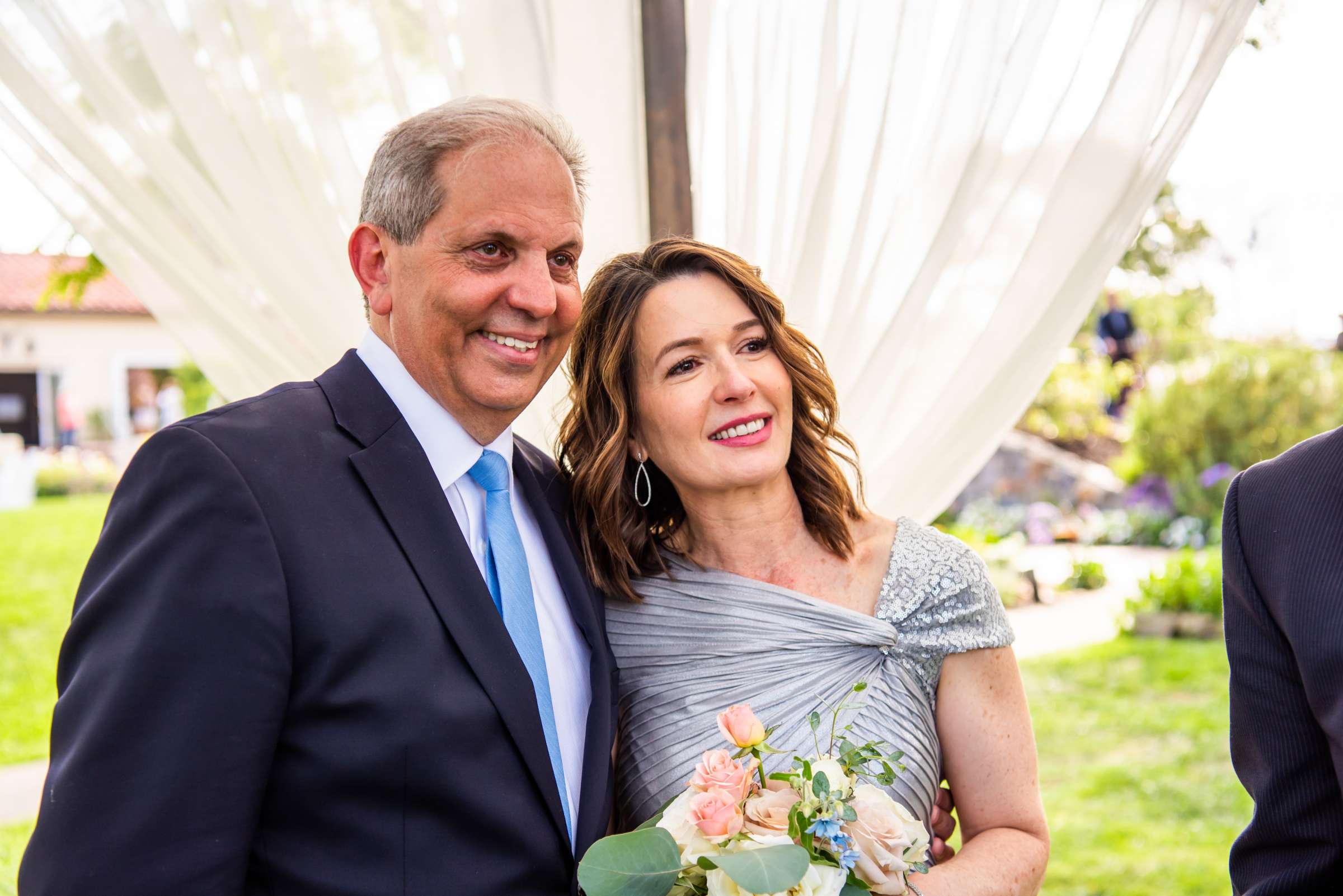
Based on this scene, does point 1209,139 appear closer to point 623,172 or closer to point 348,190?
point 623,172

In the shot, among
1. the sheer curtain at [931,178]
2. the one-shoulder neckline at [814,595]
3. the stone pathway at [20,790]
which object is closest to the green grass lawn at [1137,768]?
the sheer curtain at [931,178]

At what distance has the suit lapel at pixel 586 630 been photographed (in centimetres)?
177

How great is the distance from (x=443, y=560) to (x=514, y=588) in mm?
173

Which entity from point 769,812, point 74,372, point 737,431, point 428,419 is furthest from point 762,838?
point 74,372

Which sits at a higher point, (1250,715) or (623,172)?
(623,172)

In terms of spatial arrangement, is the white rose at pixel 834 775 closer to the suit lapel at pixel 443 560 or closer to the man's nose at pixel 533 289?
the suit lapel at pixel 443 560

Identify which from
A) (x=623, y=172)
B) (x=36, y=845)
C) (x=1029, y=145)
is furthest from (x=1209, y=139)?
(x=36, y=845)

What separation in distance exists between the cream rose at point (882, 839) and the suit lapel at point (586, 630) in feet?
1.47

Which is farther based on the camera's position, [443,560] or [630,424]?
[630,424]

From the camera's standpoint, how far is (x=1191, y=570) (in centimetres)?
741

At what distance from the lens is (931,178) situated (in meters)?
2.65

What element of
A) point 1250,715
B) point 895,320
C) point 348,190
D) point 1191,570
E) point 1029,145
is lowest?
point 1191,570

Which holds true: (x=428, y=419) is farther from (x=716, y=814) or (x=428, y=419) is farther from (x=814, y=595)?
(x=814, y=595)

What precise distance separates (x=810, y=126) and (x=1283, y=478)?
1.49 m
